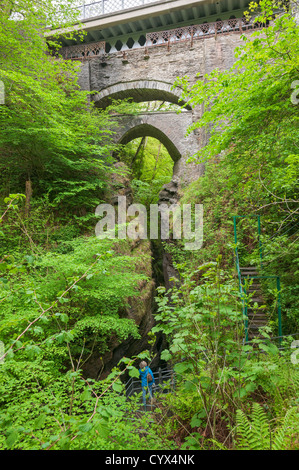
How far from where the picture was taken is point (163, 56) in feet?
39.7

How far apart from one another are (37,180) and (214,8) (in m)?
11.9

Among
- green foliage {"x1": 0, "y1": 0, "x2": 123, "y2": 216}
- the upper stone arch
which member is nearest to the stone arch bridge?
the upper stone arch

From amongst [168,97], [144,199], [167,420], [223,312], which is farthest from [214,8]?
[167,420]

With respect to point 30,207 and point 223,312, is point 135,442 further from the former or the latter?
point 30,207

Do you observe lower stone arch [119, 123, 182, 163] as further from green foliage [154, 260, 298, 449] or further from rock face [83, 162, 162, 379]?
green foliage [154, 260, 298, 449]

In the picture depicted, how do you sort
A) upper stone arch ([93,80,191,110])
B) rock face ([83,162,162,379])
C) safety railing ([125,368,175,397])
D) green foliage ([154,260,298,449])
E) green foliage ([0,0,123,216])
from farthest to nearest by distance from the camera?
upper stone arch ([93,80,191,110]), green foliage ([0,0,123,216]), rock face ([83,162,162,379]), safety railing ([125,368,175,397]), green foliage ([154,260,298,449])

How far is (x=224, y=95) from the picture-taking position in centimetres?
441

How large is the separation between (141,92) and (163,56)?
188 centimetres

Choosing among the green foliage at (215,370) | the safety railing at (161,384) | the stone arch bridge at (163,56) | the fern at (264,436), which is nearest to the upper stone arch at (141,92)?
the stone arch bridge at (163,56)

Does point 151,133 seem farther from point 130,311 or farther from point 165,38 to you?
point 130,311

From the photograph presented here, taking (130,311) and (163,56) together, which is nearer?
(130,311)

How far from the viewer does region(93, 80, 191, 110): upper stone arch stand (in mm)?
12047

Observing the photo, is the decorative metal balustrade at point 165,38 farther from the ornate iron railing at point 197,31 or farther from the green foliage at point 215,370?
the green foliage at point 215,370

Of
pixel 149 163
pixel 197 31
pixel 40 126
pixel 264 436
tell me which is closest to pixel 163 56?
pixel 197 31
